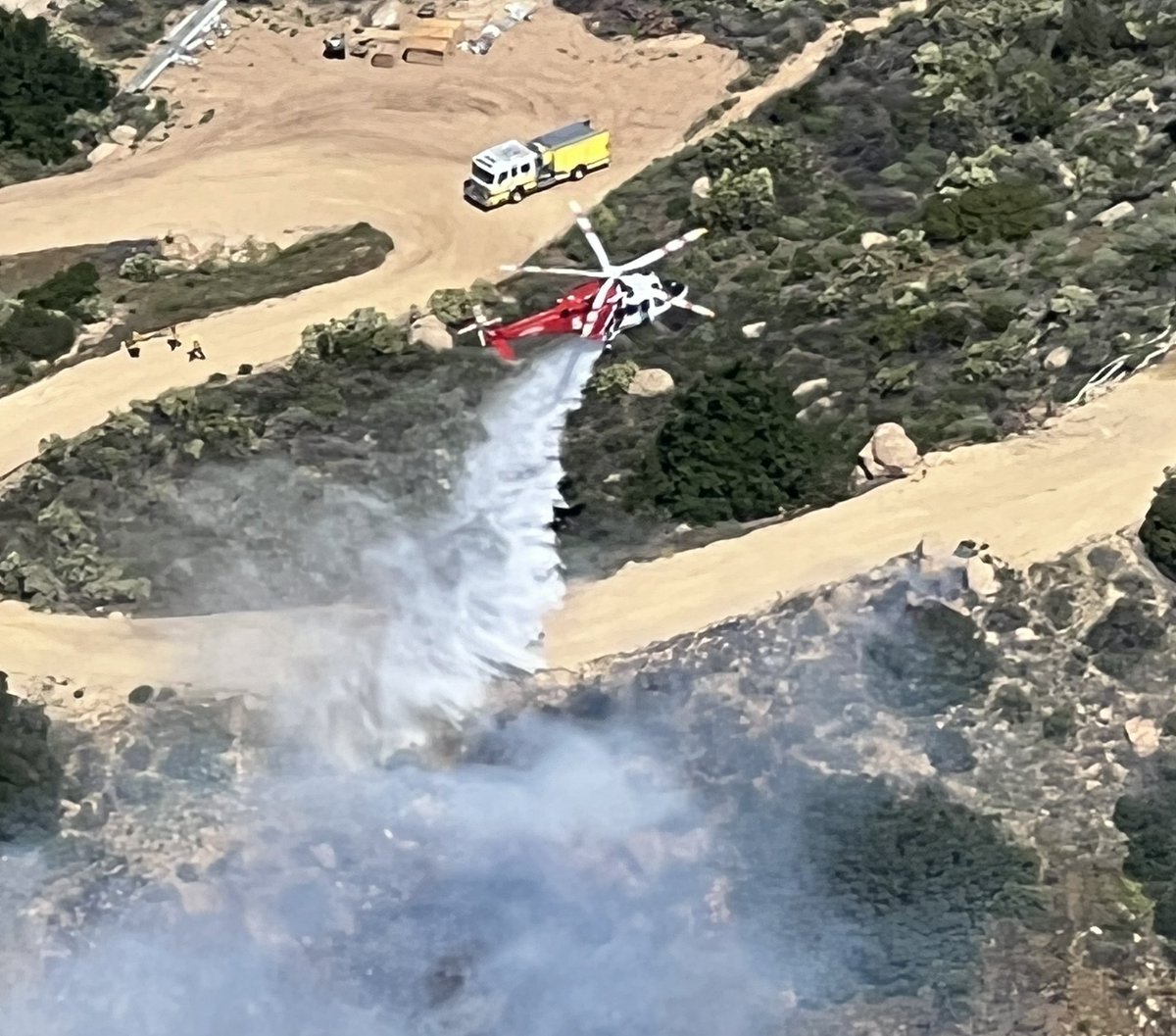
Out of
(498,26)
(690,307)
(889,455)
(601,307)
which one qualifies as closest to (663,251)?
(690,307)

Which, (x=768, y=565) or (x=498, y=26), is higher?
(x=498, y=26)

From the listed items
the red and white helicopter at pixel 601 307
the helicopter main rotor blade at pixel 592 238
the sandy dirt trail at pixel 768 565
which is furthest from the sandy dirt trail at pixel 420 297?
the red and white helicopter at pixel 601 307

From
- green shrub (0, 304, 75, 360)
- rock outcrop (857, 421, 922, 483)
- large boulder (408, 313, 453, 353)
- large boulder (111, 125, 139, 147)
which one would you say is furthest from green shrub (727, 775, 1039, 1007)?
large boulder (111, 125, 139, 147)

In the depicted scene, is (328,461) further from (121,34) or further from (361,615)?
(121,34)

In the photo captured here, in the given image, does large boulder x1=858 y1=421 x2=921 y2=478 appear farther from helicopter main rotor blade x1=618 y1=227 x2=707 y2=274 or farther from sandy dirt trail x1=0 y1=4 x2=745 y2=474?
sandy dirt trail x1=0 y1=4 x2=745 y2=474

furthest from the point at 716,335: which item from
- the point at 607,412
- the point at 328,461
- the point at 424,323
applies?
the point at 328,461

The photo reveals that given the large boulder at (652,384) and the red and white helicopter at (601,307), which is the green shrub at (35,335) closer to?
the red and white helicopter at (601,307)

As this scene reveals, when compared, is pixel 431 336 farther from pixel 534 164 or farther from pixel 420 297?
pixel 534 164
